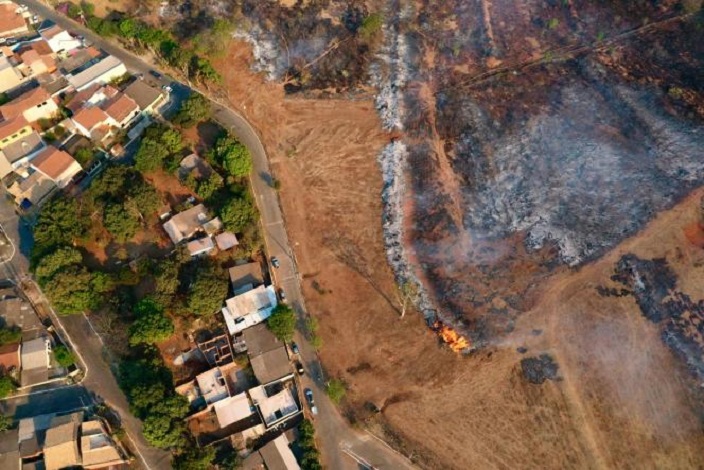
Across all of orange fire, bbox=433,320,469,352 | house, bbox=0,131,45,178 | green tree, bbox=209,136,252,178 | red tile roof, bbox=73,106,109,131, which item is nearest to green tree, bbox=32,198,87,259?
house, bbox=0,131,45,178

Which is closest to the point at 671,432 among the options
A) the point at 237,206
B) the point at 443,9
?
the point at 237,206

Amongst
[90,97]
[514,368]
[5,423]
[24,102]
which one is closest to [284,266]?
[514,368]

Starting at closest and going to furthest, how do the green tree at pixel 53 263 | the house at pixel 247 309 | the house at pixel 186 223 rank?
the green tree at pixel 53 263, the house at pixel 247 309, the house at pixel 186 223

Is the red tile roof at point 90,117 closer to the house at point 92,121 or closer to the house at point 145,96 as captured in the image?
the house at point 92,121

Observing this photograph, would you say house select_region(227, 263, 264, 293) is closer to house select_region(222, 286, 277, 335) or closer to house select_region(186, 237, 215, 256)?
house select_region(222, 286, 277, 335)

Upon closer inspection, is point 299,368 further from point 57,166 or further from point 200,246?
point 57,166

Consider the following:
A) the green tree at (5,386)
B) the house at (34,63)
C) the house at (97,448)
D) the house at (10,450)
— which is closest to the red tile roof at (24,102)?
the house at (34,63)

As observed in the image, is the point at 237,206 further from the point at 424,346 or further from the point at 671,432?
the point at 671,432
